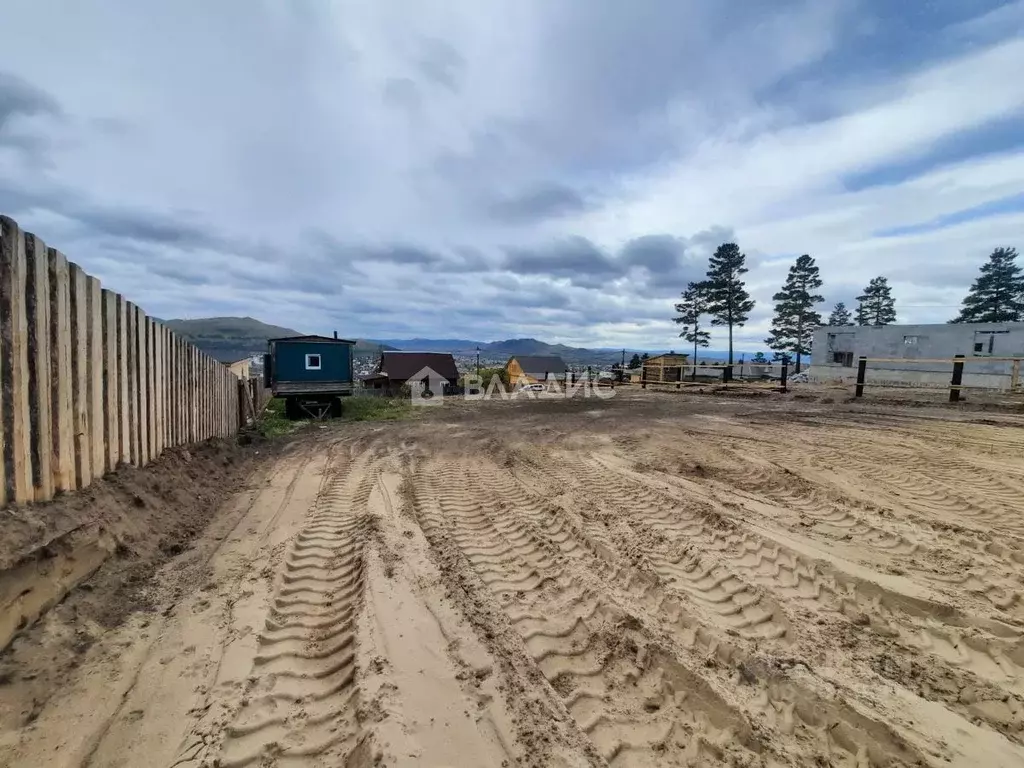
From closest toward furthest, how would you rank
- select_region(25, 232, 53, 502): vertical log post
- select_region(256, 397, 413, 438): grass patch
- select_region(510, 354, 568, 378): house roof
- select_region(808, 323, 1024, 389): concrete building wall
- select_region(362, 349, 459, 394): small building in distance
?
select_region(25, 232, 53, 502): vertical log post
select_region(256, 397, 413, 438): grass patch
select_region(808, 323, 1024, 389): concrete building wall
select_region(362, 349, 459, 394): small building in distance
select_region(510, 354, 568, 378): house roof

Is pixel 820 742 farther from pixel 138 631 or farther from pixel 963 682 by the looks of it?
pixel 138 631

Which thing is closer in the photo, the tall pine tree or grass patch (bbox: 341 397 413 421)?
grass patch (bbox: 341 397 413 421)

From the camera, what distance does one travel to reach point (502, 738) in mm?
1897

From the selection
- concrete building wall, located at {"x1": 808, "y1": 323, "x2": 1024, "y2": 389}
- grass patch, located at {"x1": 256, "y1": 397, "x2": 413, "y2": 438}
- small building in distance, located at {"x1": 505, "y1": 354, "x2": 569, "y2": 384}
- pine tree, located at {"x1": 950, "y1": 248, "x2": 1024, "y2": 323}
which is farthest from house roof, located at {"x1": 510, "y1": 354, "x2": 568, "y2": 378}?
pine tree, located at {"x1": 950, "y1": 248, "x2": 1024, "y2": 323}

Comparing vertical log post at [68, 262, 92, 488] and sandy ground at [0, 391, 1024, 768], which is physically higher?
vertical log post at [68, 262, 92, 488]

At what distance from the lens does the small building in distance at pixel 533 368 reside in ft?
141

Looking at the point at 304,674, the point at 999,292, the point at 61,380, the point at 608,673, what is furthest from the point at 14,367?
the point at 999,292

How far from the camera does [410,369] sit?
36.4 m

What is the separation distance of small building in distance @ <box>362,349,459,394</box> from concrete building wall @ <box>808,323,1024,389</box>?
28799 mm

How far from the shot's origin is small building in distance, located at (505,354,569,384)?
4291 centimetres

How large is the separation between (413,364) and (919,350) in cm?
3751

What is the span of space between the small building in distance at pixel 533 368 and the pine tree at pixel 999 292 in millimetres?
40461

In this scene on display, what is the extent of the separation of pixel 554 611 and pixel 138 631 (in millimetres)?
2459

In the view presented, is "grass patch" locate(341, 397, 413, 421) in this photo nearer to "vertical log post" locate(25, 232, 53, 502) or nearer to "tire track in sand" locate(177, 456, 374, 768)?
"tire track in sand" locate(177, 456, 374, 768)
